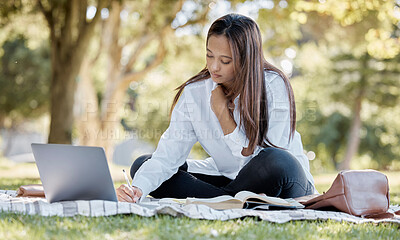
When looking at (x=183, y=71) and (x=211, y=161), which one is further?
(x=183, y=71)

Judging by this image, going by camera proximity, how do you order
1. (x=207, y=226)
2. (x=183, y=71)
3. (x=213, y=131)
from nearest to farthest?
1. (x=207, y=226)
2. (x=213, y=131)
3. (x=183, y=71)

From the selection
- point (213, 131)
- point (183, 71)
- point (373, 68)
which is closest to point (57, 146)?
point (213, 131)

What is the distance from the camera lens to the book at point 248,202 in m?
2.58

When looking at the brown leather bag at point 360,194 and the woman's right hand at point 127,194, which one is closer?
the brown leather bag at point 360,194

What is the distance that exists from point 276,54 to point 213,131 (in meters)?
9.98

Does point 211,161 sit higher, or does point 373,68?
point 373,68

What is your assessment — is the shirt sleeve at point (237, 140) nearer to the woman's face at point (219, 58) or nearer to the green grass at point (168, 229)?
the woman's face at point (219, 58)

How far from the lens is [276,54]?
12828mm

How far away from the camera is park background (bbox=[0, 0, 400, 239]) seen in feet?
7.26

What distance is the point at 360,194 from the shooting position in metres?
2.62

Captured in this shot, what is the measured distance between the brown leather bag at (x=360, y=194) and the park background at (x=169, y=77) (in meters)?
0.22

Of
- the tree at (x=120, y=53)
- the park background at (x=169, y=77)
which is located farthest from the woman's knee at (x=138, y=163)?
the tree at (x=120, y=53)

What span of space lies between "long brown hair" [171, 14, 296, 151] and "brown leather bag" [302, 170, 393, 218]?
0.50 meters

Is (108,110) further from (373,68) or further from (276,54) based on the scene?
(373,68)
